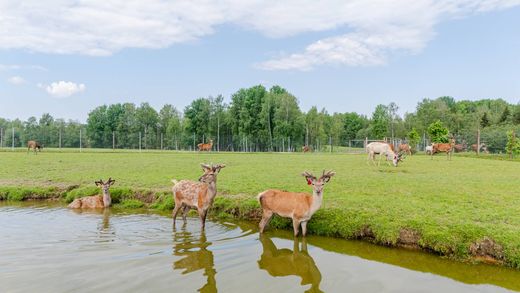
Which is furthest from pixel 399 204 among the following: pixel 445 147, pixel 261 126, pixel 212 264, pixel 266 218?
pixel 261 126

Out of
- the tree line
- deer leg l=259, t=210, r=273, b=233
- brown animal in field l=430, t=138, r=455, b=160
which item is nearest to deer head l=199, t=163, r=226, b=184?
deer leg l=259, t=210, r=273, b=233

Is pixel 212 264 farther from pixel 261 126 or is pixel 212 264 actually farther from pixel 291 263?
pixel 261 126

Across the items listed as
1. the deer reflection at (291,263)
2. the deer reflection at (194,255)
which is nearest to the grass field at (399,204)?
the deer reflection at (291,263)

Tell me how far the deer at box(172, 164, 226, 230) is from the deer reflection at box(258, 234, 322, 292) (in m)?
2.18

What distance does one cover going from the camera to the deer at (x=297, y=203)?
30.6 ft

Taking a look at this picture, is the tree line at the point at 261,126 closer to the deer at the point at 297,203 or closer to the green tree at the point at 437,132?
the green tree at the point at 437,132

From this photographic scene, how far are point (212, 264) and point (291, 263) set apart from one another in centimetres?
151

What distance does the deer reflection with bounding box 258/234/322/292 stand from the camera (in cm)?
688

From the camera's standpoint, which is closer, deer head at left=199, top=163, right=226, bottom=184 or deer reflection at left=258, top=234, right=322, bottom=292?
deer reflection at left=258, top=234, right=322, bottom=292

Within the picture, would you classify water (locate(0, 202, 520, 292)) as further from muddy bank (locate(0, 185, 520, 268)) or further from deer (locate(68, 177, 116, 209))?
deer (locate(68, 177, 116, 209))

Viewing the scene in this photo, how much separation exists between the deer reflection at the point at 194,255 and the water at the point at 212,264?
0.02 metres

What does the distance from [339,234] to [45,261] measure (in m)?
6.27

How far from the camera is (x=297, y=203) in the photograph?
954 centimetres

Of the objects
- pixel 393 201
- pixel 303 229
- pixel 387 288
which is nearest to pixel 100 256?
pixel 303 229
